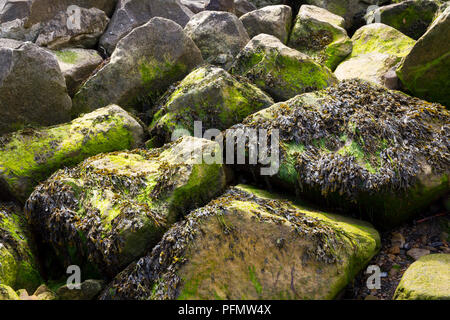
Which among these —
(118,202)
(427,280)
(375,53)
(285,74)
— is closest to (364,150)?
(427,280)

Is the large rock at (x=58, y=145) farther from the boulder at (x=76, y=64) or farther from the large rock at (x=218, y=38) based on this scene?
the large rock at (x=218, y=38)

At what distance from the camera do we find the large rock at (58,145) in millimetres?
6117

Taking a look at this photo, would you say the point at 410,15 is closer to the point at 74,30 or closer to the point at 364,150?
the point at 364,150

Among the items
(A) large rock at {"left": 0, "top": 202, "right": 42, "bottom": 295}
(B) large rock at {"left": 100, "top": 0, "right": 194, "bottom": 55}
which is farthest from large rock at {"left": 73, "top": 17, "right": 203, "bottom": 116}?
(A) large rock at {"left": 0, "top": 202, "right": 42, "bottom": 295}

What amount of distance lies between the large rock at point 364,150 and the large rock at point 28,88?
3.33 m

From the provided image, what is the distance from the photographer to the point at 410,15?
1045 cm

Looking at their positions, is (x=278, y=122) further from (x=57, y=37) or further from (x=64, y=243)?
(x=57, y=37)

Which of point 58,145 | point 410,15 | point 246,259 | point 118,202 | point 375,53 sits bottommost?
point 246,259

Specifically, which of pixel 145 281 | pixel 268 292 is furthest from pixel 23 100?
pixel 268 292

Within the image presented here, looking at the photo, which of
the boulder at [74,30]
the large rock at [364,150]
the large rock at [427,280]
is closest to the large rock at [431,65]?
the large rock at [364,150]

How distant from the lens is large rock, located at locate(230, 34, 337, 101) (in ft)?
25.2

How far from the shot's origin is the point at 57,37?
9203 millimetres

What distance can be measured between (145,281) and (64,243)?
57.7 inches

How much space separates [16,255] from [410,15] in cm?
1036
